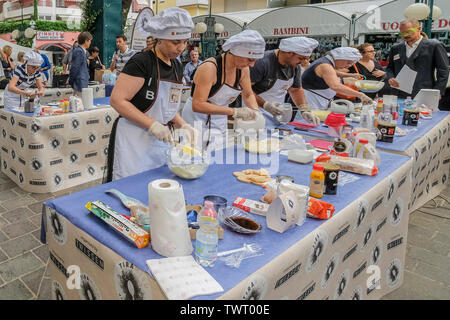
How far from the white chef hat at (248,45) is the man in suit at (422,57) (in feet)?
10.1

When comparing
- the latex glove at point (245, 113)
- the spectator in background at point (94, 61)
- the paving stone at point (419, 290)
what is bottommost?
the paving stone at point (419, 290)

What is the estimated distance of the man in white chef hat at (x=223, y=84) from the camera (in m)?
2.28

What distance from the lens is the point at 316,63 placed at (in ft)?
11.4

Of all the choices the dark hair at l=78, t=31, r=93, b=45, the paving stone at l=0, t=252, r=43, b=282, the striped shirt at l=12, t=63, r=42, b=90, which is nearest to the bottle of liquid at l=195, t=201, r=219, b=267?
the paving stone at l=0, t=252, r=43, b=282

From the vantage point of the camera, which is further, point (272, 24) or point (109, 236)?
point (272, 24)

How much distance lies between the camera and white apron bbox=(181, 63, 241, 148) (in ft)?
8.30

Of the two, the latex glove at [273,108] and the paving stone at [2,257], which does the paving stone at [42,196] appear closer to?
the paving stone at [2,257]

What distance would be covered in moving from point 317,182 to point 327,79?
6.84 feet

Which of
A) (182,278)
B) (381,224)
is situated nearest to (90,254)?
(182,278)

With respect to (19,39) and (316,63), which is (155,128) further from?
(19,39)

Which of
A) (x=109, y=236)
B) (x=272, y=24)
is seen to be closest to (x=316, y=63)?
(x=109, y=236)

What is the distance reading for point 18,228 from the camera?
288 cm

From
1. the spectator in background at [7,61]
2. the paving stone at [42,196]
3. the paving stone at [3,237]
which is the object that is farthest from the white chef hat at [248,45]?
the spectator in background at [7,61]

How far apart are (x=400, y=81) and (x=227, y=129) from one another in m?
3.30
